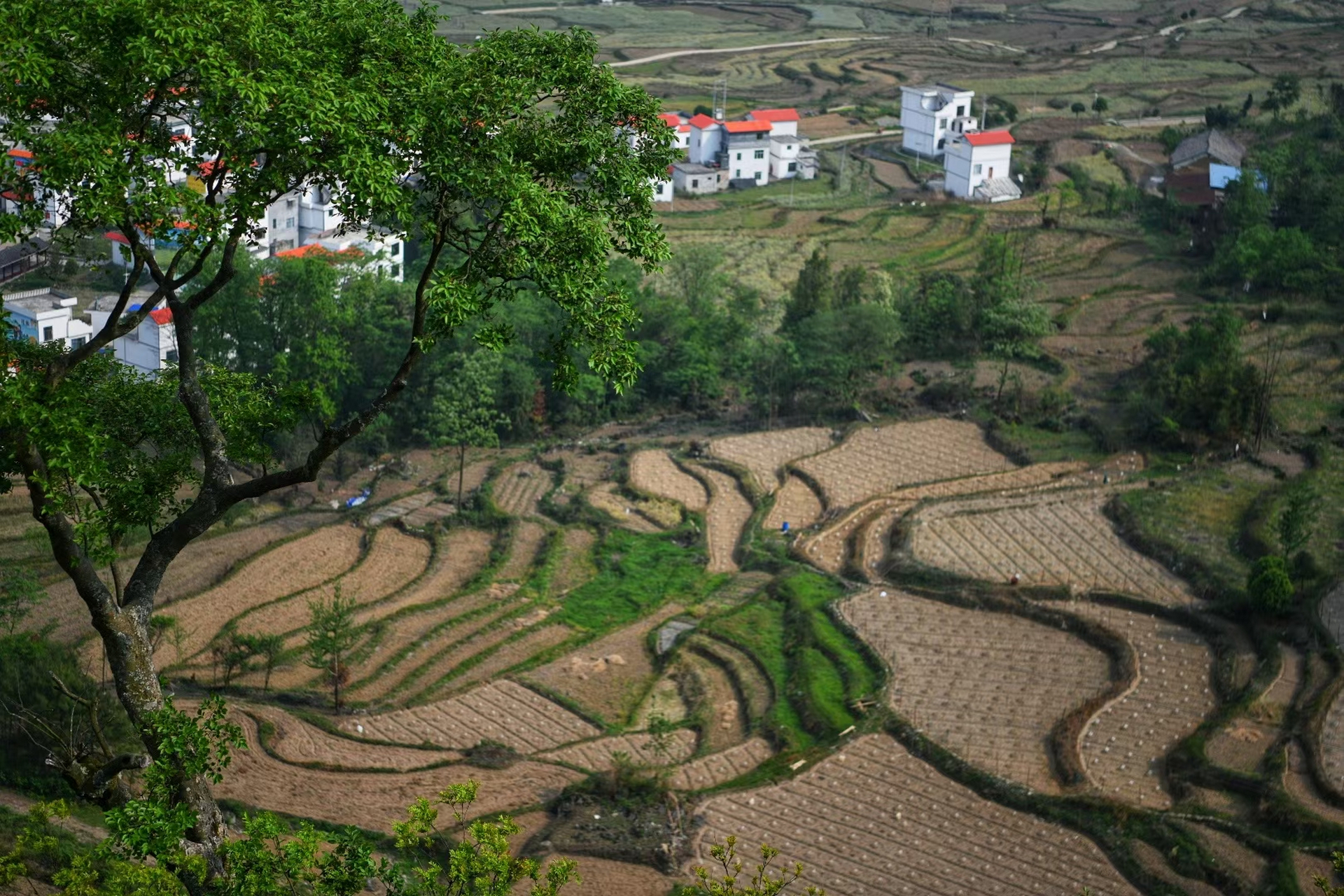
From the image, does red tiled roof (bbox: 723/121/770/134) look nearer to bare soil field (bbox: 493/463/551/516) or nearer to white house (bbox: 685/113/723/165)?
white house (bbox: 685/113/723/165)

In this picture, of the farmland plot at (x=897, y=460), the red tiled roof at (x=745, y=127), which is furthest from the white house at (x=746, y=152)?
the farmland plot at (x=897, y=460)

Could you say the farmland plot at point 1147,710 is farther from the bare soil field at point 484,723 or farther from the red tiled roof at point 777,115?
the red tiled roof at point 777,115

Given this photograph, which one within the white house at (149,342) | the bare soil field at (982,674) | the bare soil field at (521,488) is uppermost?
the white house at (149,342)

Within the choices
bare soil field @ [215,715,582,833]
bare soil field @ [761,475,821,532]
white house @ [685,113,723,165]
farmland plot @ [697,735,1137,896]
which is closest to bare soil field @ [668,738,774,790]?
farmland plot @ [697,735,1137,896]

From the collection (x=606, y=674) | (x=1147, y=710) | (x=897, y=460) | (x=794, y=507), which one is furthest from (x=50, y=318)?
(x=1147, y=710)

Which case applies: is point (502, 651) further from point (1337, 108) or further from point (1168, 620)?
point (1337, 108)

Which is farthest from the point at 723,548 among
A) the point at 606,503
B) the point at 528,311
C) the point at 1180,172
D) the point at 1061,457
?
the point at 1180,172

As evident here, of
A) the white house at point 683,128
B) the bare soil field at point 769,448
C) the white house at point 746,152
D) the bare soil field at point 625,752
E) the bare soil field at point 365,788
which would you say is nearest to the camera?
the bare soil field at point 365,788
